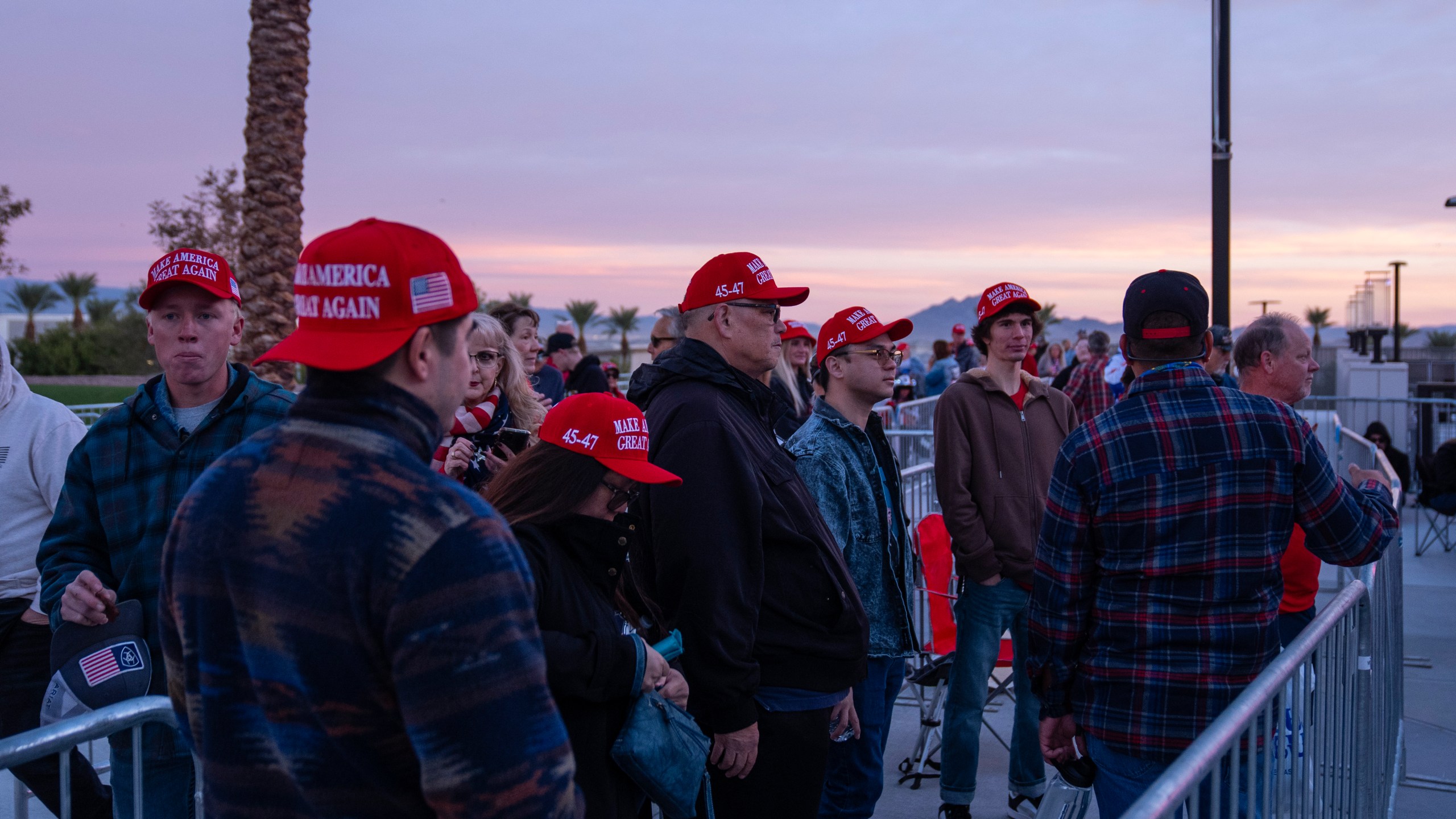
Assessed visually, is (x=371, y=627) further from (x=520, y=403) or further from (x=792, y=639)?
(x=520, y=403)

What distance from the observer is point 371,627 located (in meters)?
1.38

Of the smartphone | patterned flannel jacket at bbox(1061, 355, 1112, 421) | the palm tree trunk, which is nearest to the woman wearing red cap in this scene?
the smartphone

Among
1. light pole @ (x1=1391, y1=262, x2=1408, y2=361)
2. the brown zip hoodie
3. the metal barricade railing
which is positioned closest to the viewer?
the metal barricade railing

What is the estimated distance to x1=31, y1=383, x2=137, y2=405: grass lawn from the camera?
2430 centimetres

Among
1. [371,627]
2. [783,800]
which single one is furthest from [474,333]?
[371,627]

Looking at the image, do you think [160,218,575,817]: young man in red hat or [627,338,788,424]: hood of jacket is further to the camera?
[627,338,788,424]: hood of jacket

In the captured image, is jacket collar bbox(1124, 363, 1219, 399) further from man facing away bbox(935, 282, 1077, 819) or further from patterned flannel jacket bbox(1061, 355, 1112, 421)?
patterned flannel jacket bbox(1061, 355, 1112, 421)

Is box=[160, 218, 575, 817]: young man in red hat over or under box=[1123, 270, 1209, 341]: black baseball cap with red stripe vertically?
under

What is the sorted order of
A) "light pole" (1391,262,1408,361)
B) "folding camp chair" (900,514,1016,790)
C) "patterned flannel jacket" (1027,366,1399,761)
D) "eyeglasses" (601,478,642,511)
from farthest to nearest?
1. "light pole" (1391,262,1408,361)
2. "folding camp chair" (900,514,1016,790)
3. "patterned flannel jacket" (1027,366,1399,761)
4. "eyeglasses" (601,478,642,511)

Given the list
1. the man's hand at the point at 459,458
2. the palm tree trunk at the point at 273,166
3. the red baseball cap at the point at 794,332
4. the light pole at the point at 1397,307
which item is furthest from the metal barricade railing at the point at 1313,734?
the light pole at the point at 1397,307

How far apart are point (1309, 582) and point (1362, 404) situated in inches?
484

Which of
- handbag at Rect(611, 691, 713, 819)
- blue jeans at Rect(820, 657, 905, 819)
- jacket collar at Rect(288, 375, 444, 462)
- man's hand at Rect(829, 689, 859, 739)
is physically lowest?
blue jeans at Rect(820, 657, 905, 819)

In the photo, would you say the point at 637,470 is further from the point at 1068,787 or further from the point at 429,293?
the point at 1068,787

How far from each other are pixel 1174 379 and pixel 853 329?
4.98 feet
